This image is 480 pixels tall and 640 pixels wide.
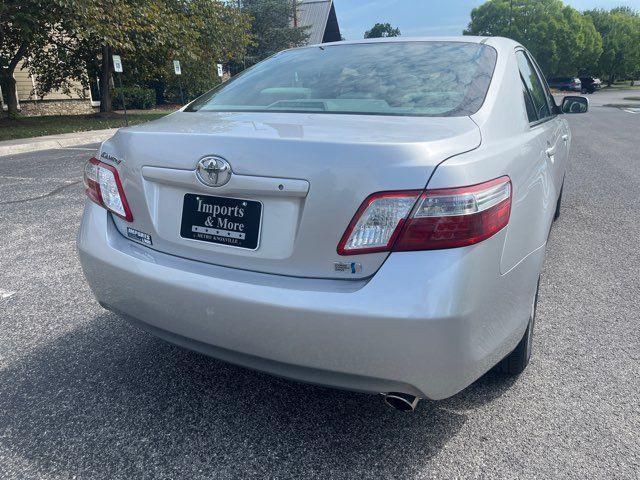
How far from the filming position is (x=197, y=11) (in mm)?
22156

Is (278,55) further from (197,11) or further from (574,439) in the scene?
(197,11)

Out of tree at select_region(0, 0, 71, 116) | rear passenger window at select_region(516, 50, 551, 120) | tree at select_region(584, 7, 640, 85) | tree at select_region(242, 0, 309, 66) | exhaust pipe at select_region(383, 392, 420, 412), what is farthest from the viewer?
tree at select_region(584, 7, 640, 85)

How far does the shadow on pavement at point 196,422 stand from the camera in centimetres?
196

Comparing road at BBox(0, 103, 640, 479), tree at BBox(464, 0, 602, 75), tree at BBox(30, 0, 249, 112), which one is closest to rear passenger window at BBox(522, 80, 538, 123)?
road at BBox(0, 103, 640, 479)

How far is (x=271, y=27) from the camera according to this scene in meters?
36.5

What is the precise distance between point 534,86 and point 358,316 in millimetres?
2414

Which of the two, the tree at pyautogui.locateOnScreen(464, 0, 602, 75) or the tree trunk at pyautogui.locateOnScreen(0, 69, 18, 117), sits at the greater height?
the tree at pyautogui.locateOnScreen(464, 0, 602, 75)

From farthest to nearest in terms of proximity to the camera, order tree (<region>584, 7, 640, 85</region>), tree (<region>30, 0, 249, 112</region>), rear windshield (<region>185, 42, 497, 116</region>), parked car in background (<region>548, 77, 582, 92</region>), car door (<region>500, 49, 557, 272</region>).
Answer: tree (<region>584, 7, 640, 85</region>) < parked car in background (<region>548, 77, 582, 92</region>) < tree (<region>30, 0, 249, 112</region>) < rear windshield (<region>185, 42, 497, 116</region>) < car door (<region>500, 49, 557, 272</region>)

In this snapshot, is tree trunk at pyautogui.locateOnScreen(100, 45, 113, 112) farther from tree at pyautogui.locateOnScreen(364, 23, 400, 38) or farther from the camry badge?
tree at pyautogui.locateOnScreen(364, 23, 400, 38)

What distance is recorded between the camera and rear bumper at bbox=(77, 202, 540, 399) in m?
1.61

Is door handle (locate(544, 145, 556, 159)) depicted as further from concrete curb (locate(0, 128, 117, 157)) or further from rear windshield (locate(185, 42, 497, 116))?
concrete curb (locate(0, 128, 117, 157))

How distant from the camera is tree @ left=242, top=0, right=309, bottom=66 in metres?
35.9

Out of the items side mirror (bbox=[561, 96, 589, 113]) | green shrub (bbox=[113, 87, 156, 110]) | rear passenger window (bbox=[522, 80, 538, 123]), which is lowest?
green shrub (bbox=[113, 87, 156, 110])

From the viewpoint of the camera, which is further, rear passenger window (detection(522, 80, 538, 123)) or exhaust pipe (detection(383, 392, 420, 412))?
rear passenger window (detection(522, 80, 538, 123))
